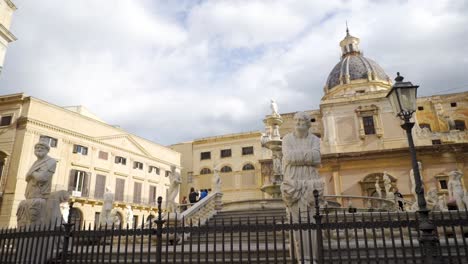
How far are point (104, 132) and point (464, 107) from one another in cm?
3670

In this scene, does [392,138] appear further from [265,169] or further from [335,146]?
[265,169]

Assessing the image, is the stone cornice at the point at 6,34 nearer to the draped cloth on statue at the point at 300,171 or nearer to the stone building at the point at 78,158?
the stone building at the point at 78,158

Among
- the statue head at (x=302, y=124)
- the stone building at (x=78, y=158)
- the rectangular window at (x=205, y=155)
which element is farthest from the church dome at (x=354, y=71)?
the statue head at (x=302, y=124)

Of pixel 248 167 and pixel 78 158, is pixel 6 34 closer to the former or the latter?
pixel 78 158

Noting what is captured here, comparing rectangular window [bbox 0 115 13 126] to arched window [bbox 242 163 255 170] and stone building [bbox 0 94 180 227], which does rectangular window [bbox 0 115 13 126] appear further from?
arched window [bbox 242 163 255 170]

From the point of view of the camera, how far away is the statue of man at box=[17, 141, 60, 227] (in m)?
5.99

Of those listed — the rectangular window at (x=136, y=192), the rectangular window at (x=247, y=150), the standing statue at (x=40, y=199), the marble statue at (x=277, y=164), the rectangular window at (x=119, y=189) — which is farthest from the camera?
the rectangular window at (x=247, y=150)

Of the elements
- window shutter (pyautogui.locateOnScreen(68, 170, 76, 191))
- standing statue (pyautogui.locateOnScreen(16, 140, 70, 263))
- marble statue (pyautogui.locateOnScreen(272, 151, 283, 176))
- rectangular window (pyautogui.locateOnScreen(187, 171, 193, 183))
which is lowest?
standing statue (pyautogui.locateOnScreen(16, 140, 70, 263))

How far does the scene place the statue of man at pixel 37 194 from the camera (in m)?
5.99

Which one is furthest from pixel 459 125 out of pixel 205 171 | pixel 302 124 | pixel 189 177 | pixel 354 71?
pixel 302 124

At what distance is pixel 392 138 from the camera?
1224 inches

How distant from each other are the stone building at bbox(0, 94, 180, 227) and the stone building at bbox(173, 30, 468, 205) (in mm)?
12273

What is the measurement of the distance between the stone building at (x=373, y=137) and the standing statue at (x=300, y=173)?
22.7 meters

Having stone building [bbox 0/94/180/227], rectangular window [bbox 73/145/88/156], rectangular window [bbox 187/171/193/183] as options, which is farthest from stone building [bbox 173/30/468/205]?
rectangular window [bbox 73/145/88/156]
